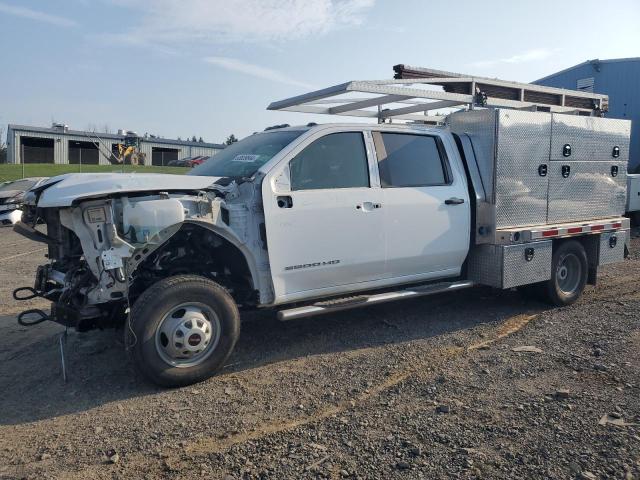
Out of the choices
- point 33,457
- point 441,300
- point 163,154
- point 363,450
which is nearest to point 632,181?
point 441,300

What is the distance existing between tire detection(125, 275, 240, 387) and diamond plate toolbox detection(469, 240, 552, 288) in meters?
2.97

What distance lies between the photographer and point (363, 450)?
→ 3.35 m

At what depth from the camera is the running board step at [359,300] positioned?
4.84 metres

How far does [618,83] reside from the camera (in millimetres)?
20781

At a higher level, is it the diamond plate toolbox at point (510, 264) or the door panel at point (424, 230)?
the door panel at point (424, 230)

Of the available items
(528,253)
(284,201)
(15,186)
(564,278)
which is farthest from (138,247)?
(15,186)

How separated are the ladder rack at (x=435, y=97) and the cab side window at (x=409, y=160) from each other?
434mm

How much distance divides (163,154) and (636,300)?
52815 millimetres


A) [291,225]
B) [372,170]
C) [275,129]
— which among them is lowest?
[291,225]

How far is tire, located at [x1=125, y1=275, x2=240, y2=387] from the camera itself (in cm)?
418

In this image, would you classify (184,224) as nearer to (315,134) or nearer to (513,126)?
(315,134)

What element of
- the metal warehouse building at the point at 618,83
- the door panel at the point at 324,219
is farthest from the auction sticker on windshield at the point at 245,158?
the metal warehouse building at the point at 618,83

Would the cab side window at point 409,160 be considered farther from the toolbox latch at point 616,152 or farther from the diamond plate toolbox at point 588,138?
the toolbox latch at point 616,152

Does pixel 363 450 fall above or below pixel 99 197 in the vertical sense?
below
